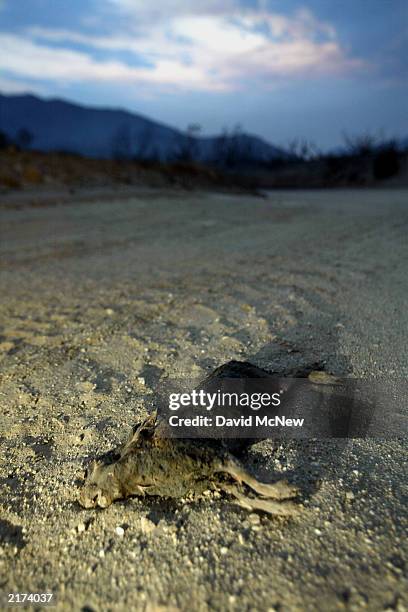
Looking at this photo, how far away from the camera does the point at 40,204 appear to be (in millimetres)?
8781

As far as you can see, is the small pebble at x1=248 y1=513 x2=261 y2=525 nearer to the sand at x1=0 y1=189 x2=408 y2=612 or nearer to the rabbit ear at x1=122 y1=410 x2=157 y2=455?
the sand at x1=0 y1=189 x2=408 y2=612

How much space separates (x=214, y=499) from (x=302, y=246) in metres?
4.26

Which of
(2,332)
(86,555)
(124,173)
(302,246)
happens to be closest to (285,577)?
(86,555)

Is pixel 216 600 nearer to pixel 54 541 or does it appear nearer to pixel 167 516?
pixel 167 516

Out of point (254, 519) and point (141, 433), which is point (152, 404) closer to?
point (141, 433)

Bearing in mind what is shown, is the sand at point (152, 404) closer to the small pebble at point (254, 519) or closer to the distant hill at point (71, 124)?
the small pebble at point (254, 519)

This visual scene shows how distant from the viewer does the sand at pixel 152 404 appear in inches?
46.8

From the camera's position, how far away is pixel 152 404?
6.56 feet

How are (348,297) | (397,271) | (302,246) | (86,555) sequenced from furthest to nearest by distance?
(302,246) < (397,271) < (348,297) < (86,555)

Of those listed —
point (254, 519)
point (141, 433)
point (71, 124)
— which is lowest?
point (254, 519)

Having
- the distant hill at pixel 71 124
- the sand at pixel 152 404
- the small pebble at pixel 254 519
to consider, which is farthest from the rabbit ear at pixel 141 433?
the distant hill at pixel 71 124

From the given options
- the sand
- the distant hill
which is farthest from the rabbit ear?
the distant hill

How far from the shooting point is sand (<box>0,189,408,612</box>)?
1.19m

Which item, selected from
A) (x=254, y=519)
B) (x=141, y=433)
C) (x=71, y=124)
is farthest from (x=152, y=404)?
(x=71, y=124)
